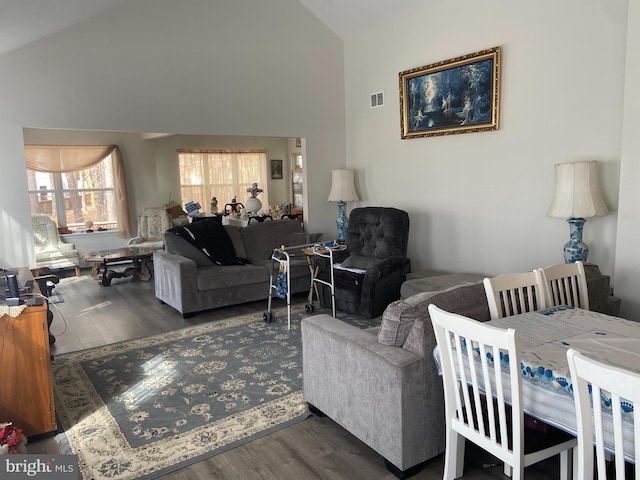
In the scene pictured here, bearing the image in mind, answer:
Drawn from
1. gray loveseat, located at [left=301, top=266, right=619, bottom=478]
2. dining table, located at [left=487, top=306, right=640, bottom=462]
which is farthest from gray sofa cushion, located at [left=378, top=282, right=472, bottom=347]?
dining table, located at [left=487, top=306, right=640, bottom=462]

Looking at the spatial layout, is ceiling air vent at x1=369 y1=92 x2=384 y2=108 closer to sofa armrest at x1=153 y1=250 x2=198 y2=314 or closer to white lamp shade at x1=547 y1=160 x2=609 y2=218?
white lamp shade at x1=547 y1=160 x2=609 y2=218

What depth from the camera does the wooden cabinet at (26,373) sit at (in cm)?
270

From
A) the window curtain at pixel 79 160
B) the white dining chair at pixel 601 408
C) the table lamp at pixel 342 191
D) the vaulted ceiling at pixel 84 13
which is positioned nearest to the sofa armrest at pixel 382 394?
the white dining chair at pixel 601 408

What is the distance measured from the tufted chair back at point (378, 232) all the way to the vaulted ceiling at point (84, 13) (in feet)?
7.64

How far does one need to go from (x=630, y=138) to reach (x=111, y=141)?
749 cm

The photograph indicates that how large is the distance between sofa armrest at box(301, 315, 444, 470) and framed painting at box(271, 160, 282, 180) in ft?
26.7

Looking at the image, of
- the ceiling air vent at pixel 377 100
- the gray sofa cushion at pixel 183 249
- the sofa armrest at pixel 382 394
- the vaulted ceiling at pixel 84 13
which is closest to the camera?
the sofa armrest at pixel 382 394

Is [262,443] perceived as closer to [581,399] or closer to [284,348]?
[284,348]

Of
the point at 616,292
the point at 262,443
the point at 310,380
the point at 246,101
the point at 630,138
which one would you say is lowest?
the point at 262,443

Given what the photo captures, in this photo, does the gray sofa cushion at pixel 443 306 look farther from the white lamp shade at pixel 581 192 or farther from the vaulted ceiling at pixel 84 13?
the vaulted ceiling at pixel 84 13

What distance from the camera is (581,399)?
1.48 m

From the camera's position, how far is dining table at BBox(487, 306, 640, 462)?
170cm

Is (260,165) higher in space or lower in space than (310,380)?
higher

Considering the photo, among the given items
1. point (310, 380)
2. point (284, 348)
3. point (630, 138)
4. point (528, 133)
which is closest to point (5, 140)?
point (284, 348)
